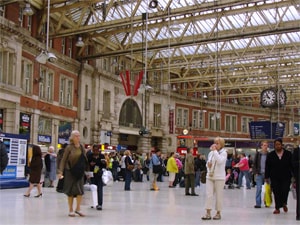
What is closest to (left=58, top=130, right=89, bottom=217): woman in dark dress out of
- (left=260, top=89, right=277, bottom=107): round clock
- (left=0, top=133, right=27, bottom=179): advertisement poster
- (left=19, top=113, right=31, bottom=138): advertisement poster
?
(left=0, top=133, right=27, bottom=179): advertisement poster

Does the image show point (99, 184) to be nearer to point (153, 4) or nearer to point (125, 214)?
point (125, 214)

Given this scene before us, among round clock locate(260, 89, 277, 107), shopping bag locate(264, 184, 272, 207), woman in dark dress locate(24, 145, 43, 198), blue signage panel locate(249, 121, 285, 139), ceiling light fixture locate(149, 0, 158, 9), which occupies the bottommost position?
shopping bag locate(264, 184, 272, 207)

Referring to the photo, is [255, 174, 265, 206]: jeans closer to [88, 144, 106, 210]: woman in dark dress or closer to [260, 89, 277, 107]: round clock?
[88, 144, 106, 210]: woman in dark dress

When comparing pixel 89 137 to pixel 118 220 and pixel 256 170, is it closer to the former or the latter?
pixel 256 170

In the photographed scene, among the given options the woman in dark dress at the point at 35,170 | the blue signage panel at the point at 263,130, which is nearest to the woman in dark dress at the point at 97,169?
the woman in dark dress at the point at 35,170

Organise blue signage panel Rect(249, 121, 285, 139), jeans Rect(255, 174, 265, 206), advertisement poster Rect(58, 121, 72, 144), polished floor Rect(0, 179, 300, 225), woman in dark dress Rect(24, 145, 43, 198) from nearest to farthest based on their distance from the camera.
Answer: polished floor Rect(0, 179, 300, 225) < jeans Rect(255, 174, 265, 206) < woman in dark dress Rect(24, 145, 43, 198) < blue signage panel Rect(249, 121, 285, 139) < advertisement poster Rect(58, 121, 72, 144)

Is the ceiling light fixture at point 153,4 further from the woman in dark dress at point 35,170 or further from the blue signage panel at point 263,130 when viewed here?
the woman in dark dress at point 35,170

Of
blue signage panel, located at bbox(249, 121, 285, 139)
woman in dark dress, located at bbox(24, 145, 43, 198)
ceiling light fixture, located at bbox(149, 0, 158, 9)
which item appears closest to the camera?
woman in dark dress, located at bbox(24, 145, 43, 198)

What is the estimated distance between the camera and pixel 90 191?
10.8m

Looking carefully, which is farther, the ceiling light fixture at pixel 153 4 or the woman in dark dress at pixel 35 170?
the ceiling light fixture at pixel 153 4

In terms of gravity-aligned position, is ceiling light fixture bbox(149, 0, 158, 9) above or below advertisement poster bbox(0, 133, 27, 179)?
above

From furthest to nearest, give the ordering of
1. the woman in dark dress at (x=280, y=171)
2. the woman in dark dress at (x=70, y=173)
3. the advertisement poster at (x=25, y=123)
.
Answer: the advertisement poster at (x=25, y=123) → the woman in dark dress at (x=280, y=171) → the woman in dark dress at (x=70, y=173)

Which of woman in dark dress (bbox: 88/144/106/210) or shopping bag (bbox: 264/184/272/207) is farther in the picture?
shopping bag (bbox: 264/184/272/207)

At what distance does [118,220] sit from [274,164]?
12.5 ft
